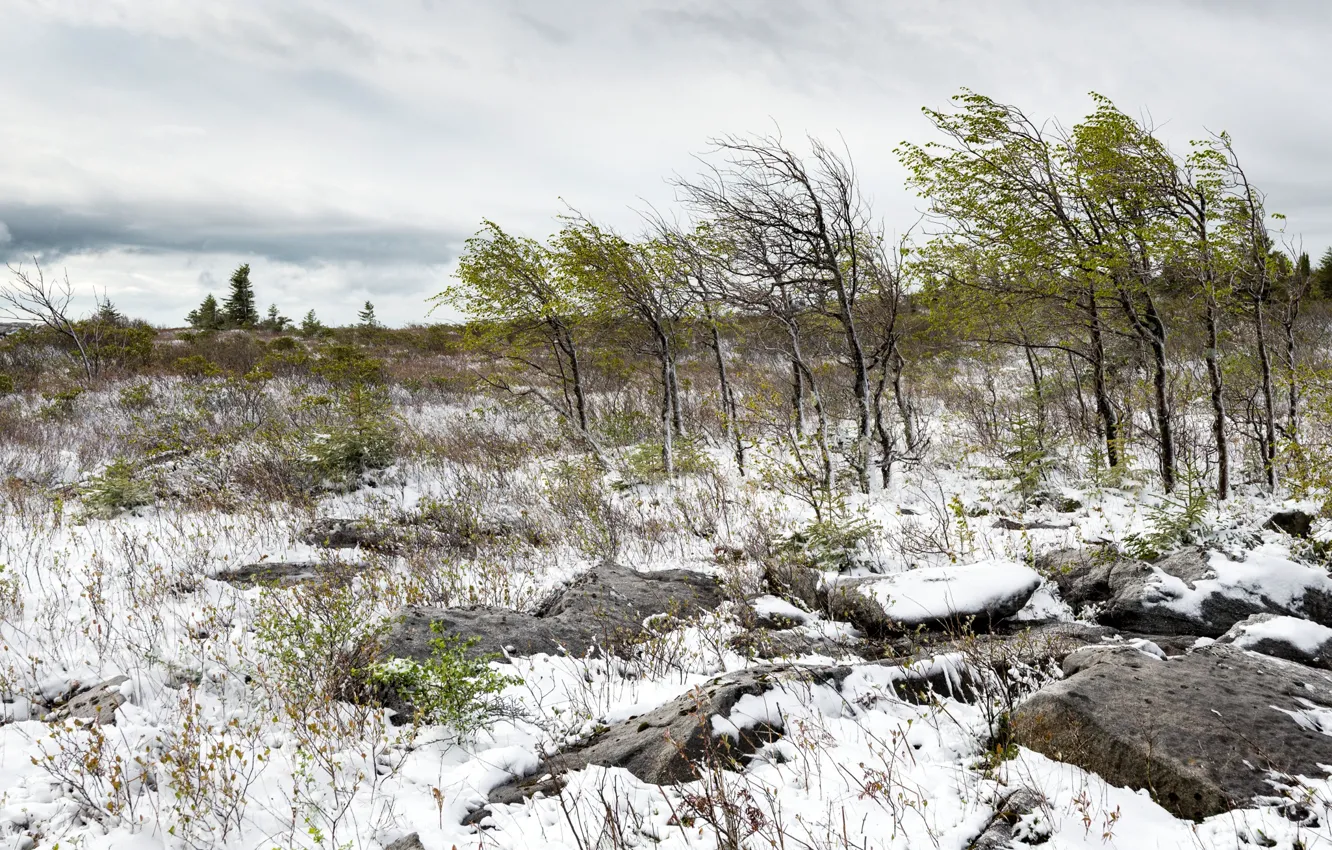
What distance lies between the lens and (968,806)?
291cm

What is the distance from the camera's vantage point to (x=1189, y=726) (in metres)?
3.12

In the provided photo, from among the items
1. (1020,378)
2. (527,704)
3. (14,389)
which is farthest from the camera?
(1020,378)

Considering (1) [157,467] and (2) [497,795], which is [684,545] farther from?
(1) [157,467]

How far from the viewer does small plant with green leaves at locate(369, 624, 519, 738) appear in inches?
146

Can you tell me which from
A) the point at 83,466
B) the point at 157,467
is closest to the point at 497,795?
the point at 157,467

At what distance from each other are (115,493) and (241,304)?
30.3 metres

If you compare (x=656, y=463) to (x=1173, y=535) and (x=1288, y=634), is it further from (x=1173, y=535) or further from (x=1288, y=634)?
(x=1288, y=634)

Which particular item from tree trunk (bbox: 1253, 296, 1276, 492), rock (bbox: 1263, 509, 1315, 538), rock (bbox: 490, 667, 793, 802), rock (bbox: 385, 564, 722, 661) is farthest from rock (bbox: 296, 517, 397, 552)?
tree trunk (bbox: 1253, 296, 1276, 492)

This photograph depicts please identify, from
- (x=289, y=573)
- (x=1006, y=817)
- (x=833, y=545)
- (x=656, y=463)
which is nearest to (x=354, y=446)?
(x=289, y=573)

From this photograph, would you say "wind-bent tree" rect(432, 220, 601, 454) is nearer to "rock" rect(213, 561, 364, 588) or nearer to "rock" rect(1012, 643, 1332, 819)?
"rock" rect(213, 561, 364, 588)

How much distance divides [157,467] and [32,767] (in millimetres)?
8791

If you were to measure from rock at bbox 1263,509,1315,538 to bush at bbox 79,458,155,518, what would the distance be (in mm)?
13929

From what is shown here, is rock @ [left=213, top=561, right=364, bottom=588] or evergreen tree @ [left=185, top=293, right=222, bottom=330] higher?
evergreen tree @ [left=185, top=293, right=222, bottom=330]

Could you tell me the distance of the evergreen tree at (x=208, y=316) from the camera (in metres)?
32.4
